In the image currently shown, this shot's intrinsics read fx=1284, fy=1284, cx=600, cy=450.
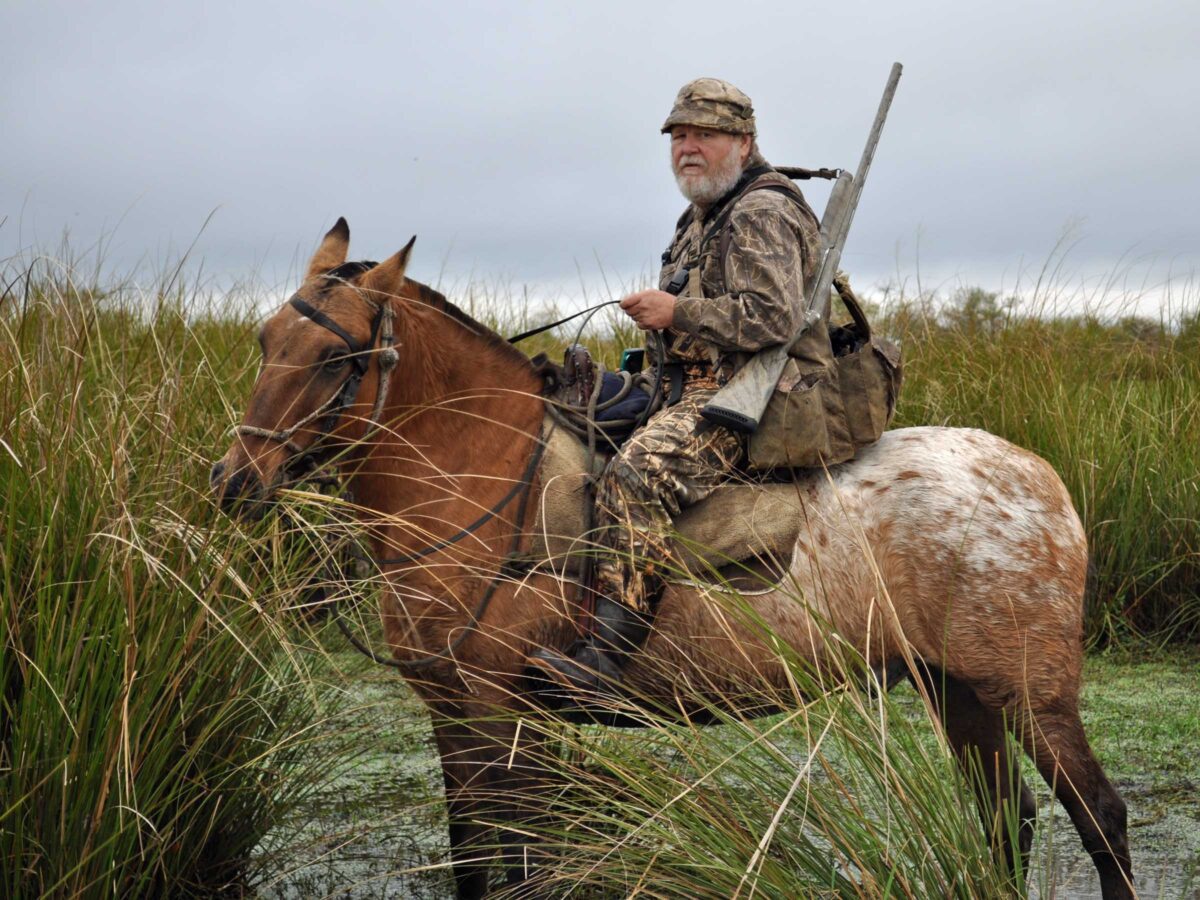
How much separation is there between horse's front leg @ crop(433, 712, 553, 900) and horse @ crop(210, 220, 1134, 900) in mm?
10

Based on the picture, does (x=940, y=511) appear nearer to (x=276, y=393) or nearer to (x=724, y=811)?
(x=724, y=811)

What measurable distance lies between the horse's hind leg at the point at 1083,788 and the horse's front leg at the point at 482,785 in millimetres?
1518

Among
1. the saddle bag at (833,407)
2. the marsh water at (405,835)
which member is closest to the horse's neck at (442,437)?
the marsh water at (405,835)

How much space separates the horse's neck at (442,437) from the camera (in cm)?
401

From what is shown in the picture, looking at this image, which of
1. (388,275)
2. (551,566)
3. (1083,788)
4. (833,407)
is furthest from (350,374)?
(1083,788)

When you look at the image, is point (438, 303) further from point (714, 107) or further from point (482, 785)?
point (482, 785)

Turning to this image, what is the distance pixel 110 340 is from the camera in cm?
690

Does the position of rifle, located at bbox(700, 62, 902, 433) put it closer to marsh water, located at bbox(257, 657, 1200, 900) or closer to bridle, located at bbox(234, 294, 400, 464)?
bridle, located at bbox(234, 294, 400, 464)

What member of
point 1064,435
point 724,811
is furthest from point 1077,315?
point 724,811

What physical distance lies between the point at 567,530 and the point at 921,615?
1.15 m

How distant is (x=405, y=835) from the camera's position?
4.48 meters

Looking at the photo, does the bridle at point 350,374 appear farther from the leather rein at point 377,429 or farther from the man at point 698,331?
the man at point 698,331

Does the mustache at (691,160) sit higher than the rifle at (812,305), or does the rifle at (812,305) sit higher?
the mustache at (691,160)

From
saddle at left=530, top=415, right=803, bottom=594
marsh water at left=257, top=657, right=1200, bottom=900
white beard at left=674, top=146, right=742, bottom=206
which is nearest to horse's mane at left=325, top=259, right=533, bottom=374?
saddle at left=530, top=415, right=803, bottom=594
